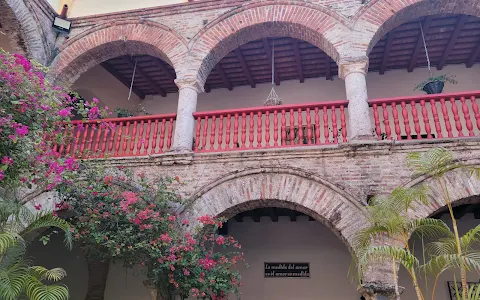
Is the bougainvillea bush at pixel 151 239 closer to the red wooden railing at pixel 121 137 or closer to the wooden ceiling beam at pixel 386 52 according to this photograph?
the red wooden railing at pixel 121 137

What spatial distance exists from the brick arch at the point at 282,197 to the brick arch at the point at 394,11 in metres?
2.44

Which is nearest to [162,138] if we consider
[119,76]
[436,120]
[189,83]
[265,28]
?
[189,83]

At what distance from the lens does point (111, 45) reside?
7371 mm

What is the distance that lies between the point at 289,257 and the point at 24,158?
207 inches

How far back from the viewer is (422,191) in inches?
159

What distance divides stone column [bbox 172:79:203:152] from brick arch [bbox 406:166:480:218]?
11.1 ft

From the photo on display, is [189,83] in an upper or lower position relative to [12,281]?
upper

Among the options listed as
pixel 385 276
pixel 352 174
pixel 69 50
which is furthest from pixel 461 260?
pixel 69 50

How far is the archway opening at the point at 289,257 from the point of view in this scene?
7.43 metres

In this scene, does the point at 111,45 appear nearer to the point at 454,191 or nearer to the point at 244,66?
the point at 244,66

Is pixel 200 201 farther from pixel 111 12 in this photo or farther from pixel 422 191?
pixel 111 12

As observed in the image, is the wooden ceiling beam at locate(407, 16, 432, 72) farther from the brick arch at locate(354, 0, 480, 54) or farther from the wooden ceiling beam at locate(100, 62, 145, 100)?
the wooden ceiling beam at locate(100, 62, 145, 100)

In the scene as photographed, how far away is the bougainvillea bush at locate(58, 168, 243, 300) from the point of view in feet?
15.1

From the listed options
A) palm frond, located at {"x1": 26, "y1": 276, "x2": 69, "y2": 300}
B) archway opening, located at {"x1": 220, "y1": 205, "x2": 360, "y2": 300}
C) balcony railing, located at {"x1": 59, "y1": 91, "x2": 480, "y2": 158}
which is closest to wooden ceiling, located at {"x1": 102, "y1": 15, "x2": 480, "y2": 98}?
balcony railing, located at {"x1": 59, "y1": 91, "x2": 480, "y2": 158}
